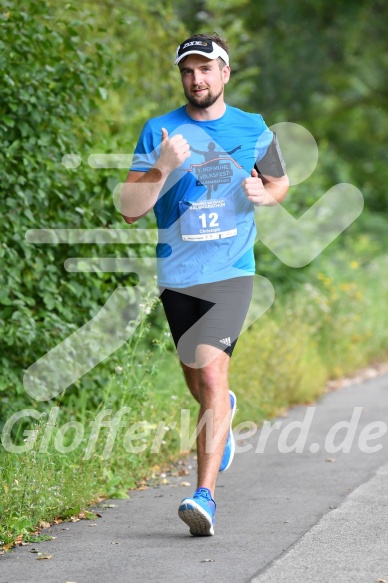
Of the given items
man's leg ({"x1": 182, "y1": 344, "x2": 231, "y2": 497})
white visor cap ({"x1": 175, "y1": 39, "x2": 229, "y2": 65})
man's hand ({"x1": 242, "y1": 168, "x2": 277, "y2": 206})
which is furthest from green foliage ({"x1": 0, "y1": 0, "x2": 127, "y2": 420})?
man's hand ({"x1": 242, "y1": 168, "x2": 277, "y2": 206})

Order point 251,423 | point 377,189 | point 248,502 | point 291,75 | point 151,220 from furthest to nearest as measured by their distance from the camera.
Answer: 1. point 377,189
2. point 291,75
3. point 251,423
4. point 151,220
5. point 248,502

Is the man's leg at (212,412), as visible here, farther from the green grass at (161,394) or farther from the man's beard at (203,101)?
the man's beard at (203,101)

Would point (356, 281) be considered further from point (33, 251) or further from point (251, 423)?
point (33, 251)

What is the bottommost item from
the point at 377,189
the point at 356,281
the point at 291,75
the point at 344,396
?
the point at 344,396

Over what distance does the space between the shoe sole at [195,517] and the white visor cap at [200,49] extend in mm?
2156

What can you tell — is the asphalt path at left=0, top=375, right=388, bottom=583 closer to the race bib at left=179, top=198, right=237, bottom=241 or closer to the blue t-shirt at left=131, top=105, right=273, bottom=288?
the blue t-shirt at left=131, top=105, right=273, bottom=288

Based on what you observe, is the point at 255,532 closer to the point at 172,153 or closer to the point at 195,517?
the point at 195,517

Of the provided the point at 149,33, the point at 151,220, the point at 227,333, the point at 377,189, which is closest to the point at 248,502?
the point at 227,333


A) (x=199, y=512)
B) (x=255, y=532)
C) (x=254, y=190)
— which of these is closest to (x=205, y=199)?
(x=254, y=190)

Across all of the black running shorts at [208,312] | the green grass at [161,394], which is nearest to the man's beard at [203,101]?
the black running shorts at [208,312]

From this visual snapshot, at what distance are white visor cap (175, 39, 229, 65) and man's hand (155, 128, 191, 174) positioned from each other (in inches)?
18.9

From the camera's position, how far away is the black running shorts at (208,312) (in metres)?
5.38

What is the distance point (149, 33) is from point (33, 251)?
4.42 metres

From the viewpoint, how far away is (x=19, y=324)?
643cm
